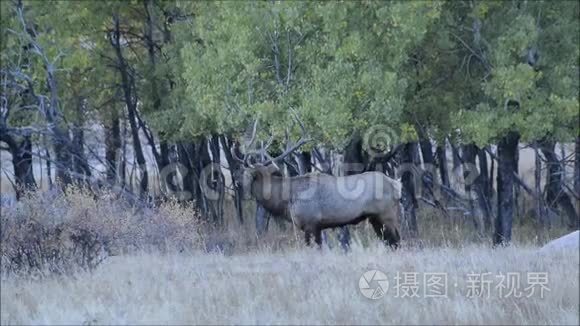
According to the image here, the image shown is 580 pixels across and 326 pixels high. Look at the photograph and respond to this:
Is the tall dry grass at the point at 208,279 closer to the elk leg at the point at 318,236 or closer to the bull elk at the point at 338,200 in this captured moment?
the elk leg at the point at 318,236

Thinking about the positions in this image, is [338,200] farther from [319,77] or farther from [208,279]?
[208,279]

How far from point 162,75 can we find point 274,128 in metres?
5.24

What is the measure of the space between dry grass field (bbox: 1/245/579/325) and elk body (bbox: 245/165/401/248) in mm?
4009

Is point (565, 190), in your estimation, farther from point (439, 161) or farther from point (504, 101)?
point (504, 101)

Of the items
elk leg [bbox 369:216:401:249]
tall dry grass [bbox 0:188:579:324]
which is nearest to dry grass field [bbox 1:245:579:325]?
tall dry grass [bbox 0:188:579:324]

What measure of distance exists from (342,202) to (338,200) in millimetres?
78

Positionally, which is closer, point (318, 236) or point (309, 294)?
point (309, 294)

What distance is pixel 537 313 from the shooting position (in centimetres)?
899

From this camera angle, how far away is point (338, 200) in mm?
16125

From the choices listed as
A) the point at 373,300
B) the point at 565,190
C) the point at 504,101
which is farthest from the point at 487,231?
the point at 373,300

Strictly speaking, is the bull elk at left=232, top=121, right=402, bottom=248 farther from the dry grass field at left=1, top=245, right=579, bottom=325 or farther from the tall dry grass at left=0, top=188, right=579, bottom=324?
the dry grass field at left=1, top=245, right=579, bottom=325

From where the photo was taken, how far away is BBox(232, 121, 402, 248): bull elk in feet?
52.7

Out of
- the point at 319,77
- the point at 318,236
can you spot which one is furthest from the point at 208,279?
the point at 319,77

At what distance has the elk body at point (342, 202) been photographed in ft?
52.7
